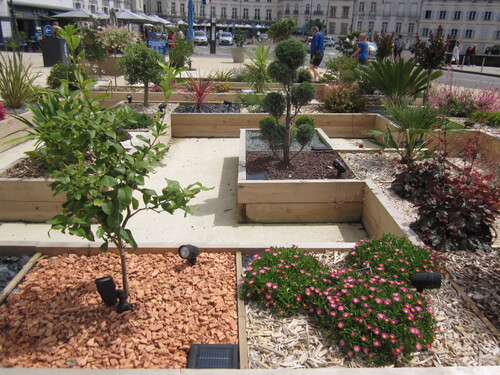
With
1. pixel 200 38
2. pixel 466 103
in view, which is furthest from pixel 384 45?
pixel 200 38

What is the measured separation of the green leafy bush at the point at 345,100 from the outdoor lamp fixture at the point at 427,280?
6.25m

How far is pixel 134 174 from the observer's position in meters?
2.09

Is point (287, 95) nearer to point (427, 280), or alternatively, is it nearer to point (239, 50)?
point (427, 280)

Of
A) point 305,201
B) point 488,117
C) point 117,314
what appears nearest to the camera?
point 117,314

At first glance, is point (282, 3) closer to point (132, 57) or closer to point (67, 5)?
point (67, 5)

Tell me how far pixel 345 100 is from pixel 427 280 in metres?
6.37

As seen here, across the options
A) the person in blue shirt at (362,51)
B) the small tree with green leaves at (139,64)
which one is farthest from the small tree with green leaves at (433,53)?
the small tree with green leaves at (139,64)

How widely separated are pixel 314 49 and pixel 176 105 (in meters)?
4.97

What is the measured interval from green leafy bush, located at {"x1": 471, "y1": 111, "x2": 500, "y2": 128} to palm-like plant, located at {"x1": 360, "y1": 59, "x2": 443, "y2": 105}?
1085mm

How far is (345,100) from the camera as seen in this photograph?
8.44m

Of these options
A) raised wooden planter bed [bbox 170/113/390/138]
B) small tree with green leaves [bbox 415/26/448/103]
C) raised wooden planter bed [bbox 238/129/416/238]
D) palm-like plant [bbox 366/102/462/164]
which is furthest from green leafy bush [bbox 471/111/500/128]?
raised wooden planter bed [bbox 238/129/416/238]

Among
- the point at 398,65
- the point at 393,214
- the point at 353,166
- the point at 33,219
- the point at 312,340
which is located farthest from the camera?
the point at 398,65

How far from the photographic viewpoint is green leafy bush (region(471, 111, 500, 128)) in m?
7.51

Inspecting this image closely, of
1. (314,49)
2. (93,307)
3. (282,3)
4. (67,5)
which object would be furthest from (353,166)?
(282,3)
